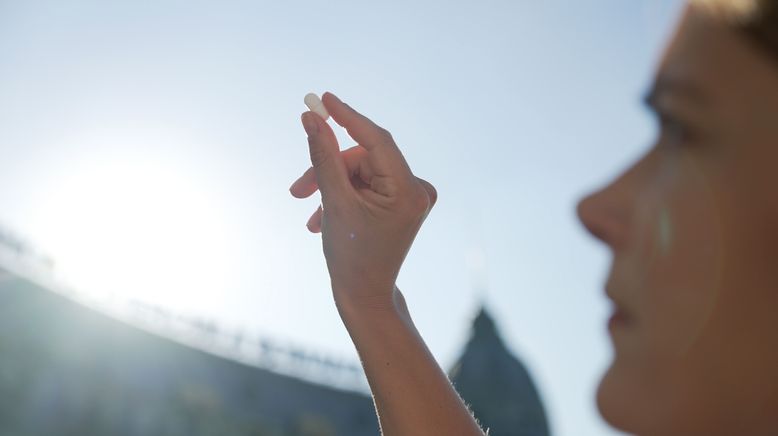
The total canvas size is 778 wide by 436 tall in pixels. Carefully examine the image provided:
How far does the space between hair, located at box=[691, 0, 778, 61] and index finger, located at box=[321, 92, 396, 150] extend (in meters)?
0.93

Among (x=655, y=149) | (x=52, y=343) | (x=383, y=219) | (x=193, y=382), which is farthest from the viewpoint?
(x=193, y=382)

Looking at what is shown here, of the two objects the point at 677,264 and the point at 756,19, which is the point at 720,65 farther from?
the point at 677,264

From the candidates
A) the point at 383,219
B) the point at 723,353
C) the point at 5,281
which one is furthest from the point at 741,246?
the point at 5,281

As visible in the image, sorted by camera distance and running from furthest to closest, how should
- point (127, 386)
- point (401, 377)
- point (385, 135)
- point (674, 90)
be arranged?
point (127, 386) → point (385, 135) → point (401, 377) → point (674, 90)

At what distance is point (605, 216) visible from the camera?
94 cm

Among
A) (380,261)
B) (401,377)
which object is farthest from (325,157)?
(401,377)

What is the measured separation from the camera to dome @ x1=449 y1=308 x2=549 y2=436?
164ft

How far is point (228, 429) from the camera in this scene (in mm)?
39000

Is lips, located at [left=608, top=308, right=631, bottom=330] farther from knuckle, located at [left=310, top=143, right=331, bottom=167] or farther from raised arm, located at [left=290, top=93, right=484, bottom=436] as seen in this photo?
knuckle, located at [left=310, top=143, right=331, bottom=167]

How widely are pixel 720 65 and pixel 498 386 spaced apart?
51.3 metres

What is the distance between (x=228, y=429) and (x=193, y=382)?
3.20 metres

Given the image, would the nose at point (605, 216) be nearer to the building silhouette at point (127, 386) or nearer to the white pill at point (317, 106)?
the white pill at point (317, 106)

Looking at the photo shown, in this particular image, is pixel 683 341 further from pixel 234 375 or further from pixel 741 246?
pixel 234 375

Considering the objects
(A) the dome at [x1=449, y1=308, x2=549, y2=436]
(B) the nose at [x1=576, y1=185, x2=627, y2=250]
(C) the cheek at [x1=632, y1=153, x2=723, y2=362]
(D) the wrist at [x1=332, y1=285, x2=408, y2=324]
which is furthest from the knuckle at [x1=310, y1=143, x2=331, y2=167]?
(A) the dome at [x1=449, y1=308, x2=549, y2=436]
